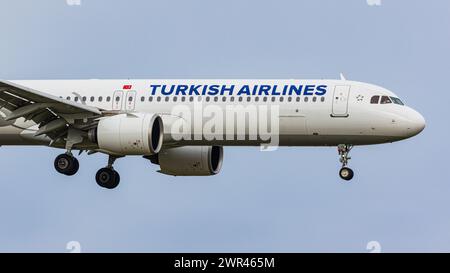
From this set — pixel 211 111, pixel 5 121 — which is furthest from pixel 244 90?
pixel 5 121

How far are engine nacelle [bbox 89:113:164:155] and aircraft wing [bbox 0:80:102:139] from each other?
107 centimetres

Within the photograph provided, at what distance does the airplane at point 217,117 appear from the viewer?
57312mm

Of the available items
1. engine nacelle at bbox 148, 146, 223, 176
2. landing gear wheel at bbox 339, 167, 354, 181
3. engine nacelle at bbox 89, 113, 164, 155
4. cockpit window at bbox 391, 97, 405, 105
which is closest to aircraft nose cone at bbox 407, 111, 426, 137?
cockpit window at bbox 391, 97, 405, 105

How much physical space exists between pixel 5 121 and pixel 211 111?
8767mm

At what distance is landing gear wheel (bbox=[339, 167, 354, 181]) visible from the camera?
58.5m

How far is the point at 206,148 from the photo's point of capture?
63.1 meters

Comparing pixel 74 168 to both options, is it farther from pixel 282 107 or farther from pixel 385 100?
pixel 385 100

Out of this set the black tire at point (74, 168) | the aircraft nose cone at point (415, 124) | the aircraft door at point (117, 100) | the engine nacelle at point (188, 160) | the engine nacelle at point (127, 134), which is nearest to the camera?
the engine nacelle at point (127, 134)

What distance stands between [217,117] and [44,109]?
6983mm

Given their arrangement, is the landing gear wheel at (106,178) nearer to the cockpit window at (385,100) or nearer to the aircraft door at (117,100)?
the aircraft door at (117,100)

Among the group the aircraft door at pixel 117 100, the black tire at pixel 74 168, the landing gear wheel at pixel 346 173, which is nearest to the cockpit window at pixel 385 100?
Answer: the landing gear wheel at pixel 346 173

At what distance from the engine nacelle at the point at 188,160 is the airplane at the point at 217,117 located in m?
3.14

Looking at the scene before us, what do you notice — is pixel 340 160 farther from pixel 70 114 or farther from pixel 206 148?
pixel 70 114

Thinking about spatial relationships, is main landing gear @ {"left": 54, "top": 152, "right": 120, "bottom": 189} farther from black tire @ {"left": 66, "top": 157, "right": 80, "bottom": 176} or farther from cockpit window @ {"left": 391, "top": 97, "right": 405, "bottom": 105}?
Answer: cockpit window @ {"left": 391, "top": 97, "right": 405, "bottom": 105}
